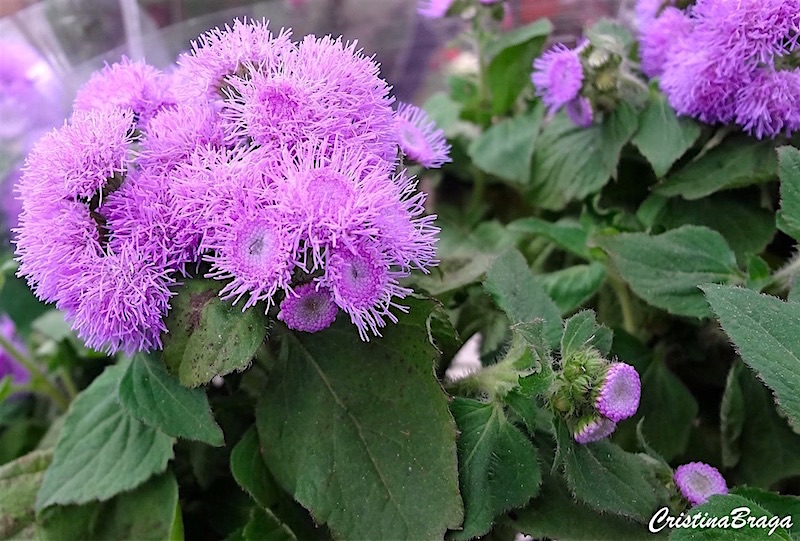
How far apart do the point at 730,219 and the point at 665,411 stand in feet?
0.68

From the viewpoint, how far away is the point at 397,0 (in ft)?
4.52

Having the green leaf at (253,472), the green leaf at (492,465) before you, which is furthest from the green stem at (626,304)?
the green leaf at (253,472)

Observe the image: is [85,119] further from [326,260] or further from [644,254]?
[644,254]

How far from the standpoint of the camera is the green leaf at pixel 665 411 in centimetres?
64

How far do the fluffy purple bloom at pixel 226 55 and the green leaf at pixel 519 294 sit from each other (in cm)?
22

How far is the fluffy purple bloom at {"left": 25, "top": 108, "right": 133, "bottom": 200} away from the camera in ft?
1.41

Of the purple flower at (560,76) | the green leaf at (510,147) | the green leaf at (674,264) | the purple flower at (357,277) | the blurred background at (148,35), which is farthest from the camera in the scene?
the blurred background at (148,35)

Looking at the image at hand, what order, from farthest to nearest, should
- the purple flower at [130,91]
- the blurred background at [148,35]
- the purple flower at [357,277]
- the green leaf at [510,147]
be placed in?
the blurred background at [148,35], the green leaf at [510,147], the purple flower at [130,91], the purple flower at [357,277]

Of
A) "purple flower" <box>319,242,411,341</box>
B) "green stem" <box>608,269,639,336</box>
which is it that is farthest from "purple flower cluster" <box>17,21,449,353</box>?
"green stem" <box>608,269,639,336</box>

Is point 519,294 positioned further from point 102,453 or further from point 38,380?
point 38,380

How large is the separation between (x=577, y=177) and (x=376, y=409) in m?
0.41

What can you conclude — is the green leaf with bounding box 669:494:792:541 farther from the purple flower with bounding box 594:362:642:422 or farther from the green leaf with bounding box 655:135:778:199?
the green leaf with bounding box 655:135:778:199

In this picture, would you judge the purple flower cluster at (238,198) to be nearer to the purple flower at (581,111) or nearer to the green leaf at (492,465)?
the green leaf at (492,465)

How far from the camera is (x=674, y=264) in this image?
0.60 metres
